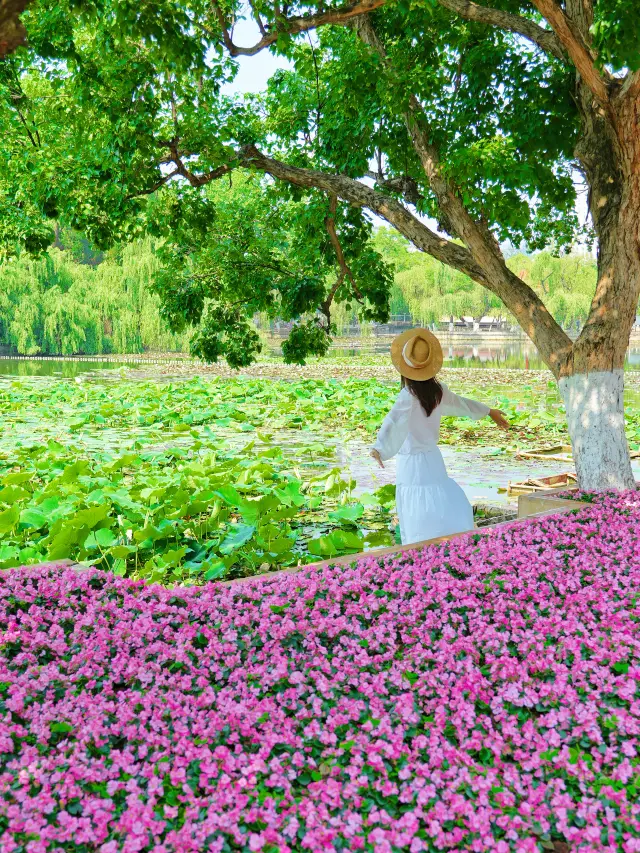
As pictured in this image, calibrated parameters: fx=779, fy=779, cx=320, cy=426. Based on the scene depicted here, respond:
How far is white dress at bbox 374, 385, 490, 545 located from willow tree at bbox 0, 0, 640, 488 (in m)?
1.14

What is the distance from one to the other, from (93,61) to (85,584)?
440cm

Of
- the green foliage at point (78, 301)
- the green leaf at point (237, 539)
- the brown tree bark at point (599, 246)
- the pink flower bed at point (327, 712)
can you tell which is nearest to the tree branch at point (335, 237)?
the brown tree bark at point (599, 246)

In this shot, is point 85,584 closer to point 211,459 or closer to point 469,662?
point 469,662

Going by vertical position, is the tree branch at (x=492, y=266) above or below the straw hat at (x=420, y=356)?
above

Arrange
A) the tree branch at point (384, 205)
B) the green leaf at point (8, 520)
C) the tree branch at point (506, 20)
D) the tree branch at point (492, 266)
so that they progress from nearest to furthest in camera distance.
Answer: the green leaf at point (8, 520) < the tree branch at point (506, 20) < the tree branch at point (492, 266) < the tree branch at point (384, 205)

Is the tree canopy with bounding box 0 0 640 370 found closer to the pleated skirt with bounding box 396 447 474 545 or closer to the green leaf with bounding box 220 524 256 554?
the pleated skirt with bounding box 396 447 474 545

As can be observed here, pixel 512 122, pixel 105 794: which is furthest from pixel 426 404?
pixel 105 794

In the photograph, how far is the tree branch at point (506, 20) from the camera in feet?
16.1

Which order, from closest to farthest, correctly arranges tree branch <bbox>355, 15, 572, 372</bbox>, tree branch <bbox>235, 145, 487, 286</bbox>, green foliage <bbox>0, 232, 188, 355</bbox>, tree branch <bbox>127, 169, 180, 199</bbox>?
tree branch <bbox>355, 15, 572, 372</bbox>
tree branch <bbox>235, 145, 487, 286</bbox>
tree branch <bbox>127, 169, 180, 199</bbox>
green foliage <bbox>0, 232, 188, 355</bbox>

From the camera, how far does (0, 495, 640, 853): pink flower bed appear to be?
5.51 ft

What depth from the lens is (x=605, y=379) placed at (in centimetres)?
493

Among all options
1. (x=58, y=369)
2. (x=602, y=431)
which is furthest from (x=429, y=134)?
(x=58, y=369)

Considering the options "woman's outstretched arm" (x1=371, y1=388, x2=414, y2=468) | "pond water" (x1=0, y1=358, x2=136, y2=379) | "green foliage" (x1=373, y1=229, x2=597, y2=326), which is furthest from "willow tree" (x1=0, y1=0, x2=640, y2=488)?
"green foliage" (x1=373, y1=229, x2=597, y2=326)

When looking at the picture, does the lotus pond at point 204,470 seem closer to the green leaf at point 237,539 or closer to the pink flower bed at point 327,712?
the green leaf at point 237,539
